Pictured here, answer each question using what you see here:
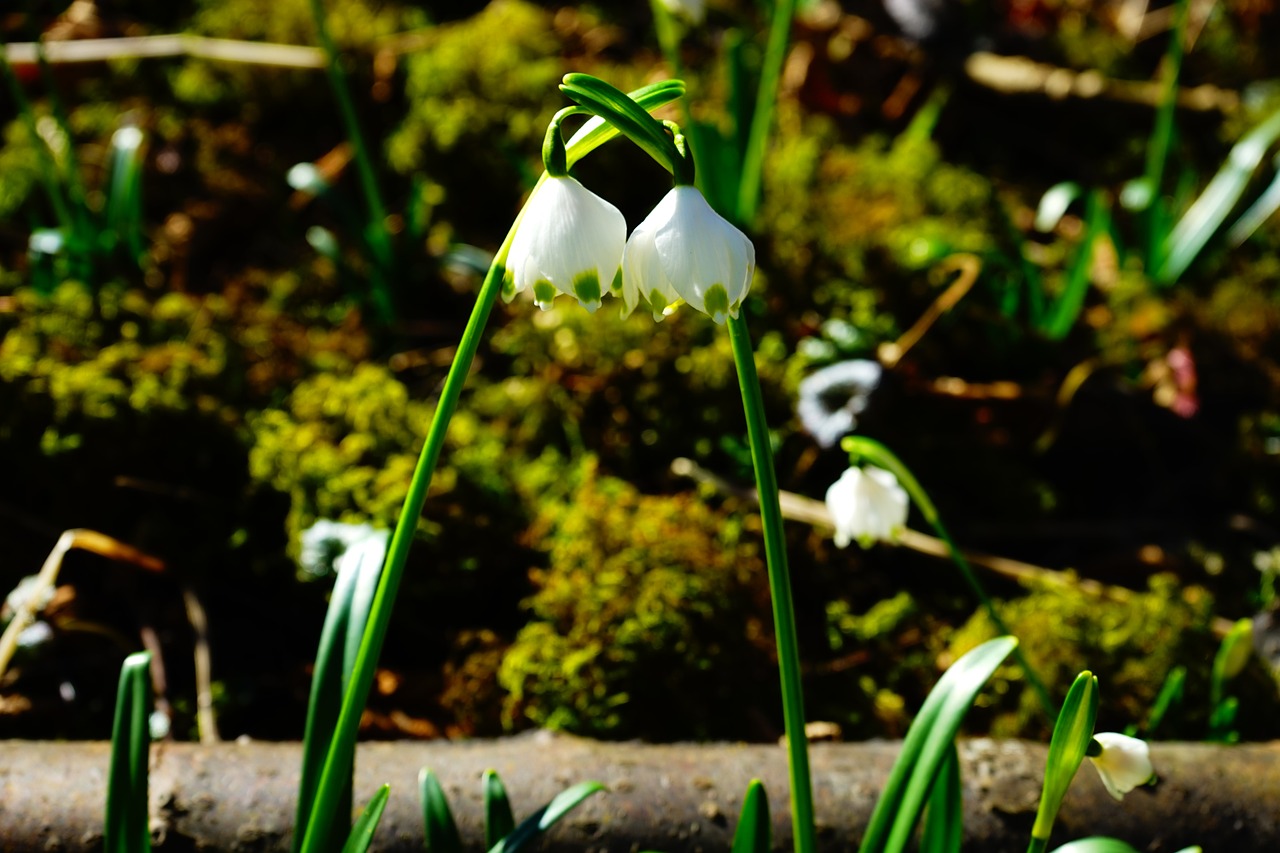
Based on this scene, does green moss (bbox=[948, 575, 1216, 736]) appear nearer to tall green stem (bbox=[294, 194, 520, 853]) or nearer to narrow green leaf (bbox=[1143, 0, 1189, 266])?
narrow green leaf (bbox=[1143, 0, 1189, 266])

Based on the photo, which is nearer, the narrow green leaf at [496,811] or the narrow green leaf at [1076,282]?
the narrow green leaf at [496,811]

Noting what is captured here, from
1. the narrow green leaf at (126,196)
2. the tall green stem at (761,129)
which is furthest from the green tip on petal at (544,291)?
the narrow green leaf at (126,196)

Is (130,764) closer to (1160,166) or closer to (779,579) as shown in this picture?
(779,579)

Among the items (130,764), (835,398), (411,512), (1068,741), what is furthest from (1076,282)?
(130,764)

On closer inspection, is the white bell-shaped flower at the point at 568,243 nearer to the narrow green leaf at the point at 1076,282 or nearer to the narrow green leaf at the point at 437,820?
the narrow green leaf at the point at 437,820

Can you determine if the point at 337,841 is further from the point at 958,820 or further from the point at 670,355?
the point at 670,355

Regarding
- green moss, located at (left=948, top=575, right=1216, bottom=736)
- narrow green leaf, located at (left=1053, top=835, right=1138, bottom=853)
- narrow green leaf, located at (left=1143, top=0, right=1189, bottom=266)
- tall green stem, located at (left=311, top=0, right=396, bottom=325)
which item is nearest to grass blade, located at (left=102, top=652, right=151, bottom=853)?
narrow green leaf, located at (left=1053, top=835, right=1138, bottom=853)

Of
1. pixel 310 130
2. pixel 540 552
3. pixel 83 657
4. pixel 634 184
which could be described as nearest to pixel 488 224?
pixel 634 184
